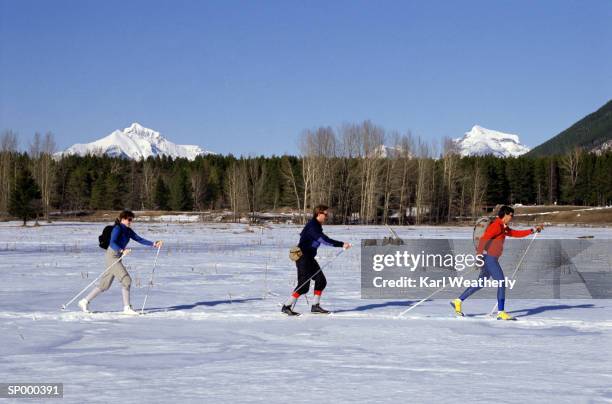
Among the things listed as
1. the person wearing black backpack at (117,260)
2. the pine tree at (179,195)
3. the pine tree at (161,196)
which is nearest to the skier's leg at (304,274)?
the person wearing black backpack at (117,260)

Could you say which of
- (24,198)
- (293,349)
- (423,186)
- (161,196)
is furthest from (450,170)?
(293,349)

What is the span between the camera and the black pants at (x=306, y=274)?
1174 cm

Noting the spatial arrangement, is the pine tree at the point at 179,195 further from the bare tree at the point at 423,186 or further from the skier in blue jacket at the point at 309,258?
the skier in blue jacket at the point at 309,258

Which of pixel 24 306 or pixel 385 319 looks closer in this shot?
pixel 385 319

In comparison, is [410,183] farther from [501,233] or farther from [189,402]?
[189,402]

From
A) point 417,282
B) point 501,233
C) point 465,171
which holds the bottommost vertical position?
point 417,282

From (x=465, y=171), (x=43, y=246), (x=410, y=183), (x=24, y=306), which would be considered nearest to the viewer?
(x=24, y=306)

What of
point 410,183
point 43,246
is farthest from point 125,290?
Answer: point 410,183

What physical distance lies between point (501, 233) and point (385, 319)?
2379 mm

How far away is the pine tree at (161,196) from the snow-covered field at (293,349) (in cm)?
8822

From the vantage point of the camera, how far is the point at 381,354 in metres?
8.56

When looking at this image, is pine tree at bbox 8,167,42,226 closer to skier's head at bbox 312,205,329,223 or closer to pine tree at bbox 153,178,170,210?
pine tree at bbox 153,178,170,210

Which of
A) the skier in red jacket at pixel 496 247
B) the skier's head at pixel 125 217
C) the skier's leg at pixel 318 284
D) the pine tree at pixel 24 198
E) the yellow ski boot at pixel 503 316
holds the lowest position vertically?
the yellow ski boot at pixel 503 316

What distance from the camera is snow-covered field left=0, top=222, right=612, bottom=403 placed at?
6617mm
